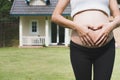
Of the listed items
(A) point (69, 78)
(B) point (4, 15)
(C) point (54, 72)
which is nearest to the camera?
(A) point (69, 78)

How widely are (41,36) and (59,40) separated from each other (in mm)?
1503

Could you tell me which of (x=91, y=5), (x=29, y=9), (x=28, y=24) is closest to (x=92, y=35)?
(x=91, y=5)

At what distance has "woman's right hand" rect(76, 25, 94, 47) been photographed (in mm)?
3699

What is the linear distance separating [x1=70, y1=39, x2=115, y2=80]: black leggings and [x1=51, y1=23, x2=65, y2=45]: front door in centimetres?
2928

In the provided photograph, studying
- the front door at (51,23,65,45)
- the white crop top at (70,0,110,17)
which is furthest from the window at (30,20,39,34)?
the white crop top at (70,0,110,17)

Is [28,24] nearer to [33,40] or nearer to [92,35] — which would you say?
[33,40]

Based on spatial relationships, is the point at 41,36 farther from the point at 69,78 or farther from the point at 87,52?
the point at 87,52

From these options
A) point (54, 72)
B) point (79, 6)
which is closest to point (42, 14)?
point (54, 72)

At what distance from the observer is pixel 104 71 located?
12.3 ft

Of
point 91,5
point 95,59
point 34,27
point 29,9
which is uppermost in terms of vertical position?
point 29,9

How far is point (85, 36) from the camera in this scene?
Result: 3707mm

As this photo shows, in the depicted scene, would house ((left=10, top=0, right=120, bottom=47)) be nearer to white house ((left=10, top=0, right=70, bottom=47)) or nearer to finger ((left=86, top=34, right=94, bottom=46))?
white house ((left=10, top=0, right=70, bottom=47))

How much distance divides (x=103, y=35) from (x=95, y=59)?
0.25m

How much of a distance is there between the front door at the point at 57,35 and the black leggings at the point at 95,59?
96.1 ft
